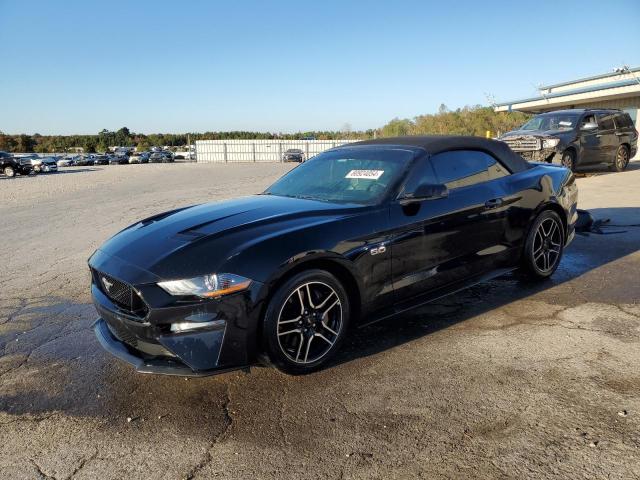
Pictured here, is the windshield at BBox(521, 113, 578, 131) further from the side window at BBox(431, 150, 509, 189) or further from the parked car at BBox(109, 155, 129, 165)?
the parked car at BBox(109, 155, 129, 165)

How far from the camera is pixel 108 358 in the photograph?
380 centimetres

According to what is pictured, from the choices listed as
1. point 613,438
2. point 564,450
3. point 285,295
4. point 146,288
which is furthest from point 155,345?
point 613,438

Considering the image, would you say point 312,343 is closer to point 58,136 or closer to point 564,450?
point 564,450

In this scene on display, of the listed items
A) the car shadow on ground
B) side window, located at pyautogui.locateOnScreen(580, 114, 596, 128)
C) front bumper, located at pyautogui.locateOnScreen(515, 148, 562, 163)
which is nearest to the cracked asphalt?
the car shadow on ground

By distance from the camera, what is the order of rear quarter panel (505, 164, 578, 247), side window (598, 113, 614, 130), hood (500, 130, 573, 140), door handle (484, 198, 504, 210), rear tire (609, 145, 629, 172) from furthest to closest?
rear tire (609, 145, 629, 172) < side window (598, 113, 614, 130) < hood (500, 130, 573, 140) < rear quarter panel (505, 164, 578, 247) < door handle (484, 198, 504, 210)

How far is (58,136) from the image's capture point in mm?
100688

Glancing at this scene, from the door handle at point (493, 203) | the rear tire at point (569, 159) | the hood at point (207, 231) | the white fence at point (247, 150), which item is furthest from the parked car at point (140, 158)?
the door handle at point (493, 203)

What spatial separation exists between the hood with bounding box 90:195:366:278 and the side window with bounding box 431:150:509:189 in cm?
96

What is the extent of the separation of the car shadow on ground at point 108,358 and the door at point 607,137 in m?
10.1

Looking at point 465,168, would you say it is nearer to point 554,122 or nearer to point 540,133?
point 540,133

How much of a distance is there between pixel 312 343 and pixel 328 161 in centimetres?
198

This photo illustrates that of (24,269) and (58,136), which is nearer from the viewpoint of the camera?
(24,269)

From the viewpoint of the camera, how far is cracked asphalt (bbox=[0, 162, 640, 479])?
98.0 inches

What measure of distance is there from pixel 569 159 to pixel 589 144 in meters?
0.97
